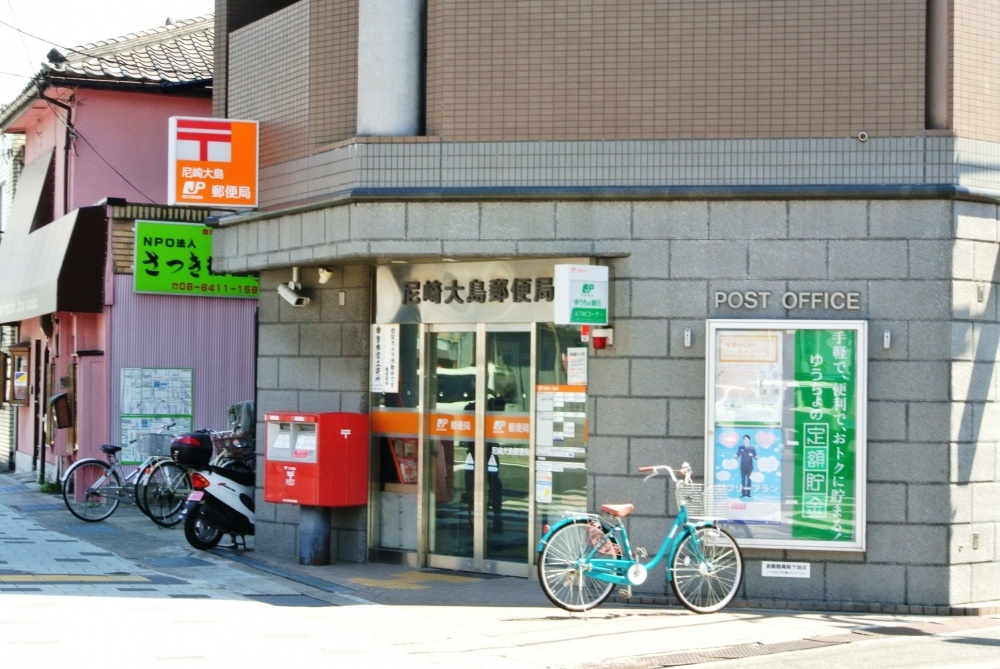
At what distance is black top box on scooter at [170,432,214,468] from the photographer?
15.4 m

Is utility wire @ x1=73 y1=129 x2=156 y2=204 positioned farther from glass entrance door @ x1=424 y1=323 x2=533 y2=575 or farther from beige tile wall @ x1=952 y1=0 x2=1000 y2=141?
beige tile wall @ x1=952 y1=0 x2=1000 y2=141

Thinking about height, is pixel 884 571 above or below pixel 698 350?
below

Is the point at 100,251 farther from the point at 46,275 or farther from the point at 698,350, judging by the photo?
the point at 698,350

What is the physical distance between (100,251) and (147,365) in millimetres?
1922

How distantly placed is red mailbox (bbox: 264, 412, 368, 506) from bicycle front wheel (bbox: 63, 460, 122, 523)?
494 centimetres

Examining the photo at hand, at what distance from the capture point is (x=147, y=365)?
1939cm

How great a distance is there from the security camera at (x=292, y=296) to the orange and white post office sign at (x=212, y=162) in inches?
38.6

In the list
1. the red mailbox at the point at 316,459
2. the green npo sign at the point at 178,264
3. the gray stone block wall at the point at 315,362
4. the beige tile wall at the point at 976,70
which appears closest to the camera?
the beige tile wall at the point at 976,70

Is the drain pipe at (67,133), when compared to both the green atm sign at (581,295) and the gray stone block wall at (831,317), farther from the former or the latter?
the green atm sign at (581,295)

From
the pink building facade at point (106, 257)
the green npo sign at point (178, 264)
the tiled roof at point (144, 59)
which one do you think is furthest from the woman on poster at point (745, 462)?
the tiled roof at point (144, 59)

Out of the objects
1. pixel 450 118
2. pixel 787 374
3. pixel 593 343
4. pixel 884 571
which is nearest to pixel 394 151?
pixel 450 118

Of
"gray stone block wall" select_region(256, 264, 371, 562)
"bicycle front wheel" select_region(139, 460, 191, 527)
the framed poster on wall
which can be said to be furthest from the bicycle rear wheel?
the framed poster on wall

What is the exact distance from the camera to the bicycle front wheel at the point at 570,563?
10.5 metres

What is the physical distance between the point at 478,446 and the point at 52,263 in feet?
34.6
